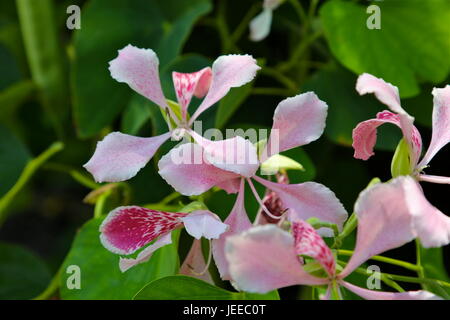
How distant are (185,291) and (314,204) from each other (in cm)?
11

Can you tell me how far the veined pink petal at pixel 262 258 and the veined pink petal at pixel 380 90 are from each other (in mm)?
110

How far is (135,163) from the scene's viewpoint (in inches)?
17.8

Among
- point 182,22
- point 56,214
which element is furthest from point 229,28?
point 56,214

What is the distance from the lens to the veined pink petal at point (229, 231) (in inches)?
16.8

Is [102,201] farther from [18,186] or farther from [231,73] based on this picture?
[231,73]

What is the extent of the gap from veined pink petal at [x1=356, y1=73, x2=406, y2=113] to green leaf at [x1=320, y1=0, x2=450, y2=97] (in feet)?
0.86

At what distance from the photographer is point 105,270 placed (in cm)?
57

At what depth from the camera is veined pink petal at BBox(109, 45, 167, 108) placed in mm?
491

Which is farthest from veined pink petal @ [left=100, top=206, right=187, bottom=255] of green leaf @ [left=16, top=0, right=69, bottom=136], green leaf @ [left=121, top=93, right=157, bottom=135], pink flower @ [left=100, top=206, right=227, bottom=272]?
green leaf @ [left=16, top=0, right=69, bottom=136]

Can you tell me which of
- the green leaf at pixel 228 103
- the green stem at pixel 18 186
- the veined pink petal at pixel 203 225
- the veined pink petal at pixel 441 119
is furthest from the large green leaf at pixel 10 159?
the veined pink petal at pixel 441 119

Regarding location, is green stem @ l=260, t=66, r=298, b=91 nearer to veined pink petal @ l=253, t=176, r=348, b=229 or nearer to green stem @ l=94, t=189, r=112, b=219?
green stem @ l=94, t=189, r=112, b=219

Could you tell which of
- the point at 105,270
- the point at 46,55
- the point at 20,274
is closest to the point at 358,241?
the point at 105,270
